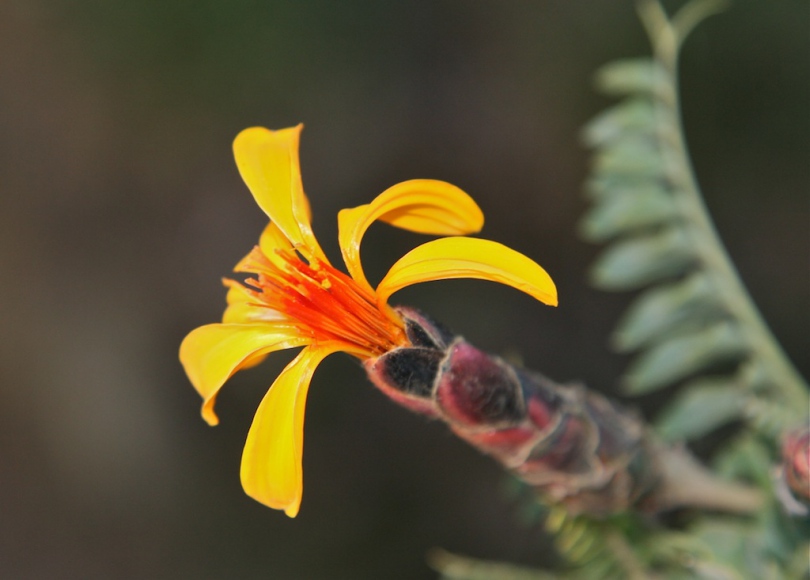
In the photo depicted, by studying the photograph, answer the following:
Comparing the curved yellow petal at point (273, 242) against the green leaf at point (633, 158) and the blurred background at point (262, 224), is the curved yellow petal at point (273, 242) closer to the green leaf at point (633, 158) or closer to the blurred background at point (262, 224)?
the green leaf at point (633, 158)

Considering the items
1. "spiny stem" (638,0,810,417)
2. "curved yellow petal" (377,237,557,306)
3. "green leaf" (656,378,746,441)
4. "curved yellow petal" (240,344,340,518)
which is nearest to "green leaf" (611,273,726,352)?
"spiny stem" (638,0,810,417)

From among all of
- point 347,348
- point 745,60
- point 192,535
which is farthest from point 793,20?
point 192,535

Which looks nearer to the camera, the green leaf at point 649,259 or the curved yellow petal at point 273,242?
the curved yellow petal at point 273,242

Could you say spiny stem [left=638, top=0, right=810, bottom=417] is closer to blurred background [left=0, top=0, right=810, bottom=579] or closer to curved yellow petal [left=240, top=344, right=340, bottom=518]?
curved yellow petal [left=240, top=344, right=340, bottom=518]

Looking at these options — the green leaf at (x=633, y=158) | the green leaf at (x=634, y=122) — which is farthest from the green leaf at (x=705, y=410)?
the green leaf at (x=634, y=122)

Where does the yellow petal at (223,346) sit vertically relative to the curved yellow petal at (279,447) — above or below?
above

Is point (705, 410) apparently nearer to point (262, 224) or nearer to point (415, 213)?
point (415, 213)

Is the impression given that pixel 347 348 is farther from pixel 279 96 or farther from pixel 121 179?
Answer: pixel 121 179
